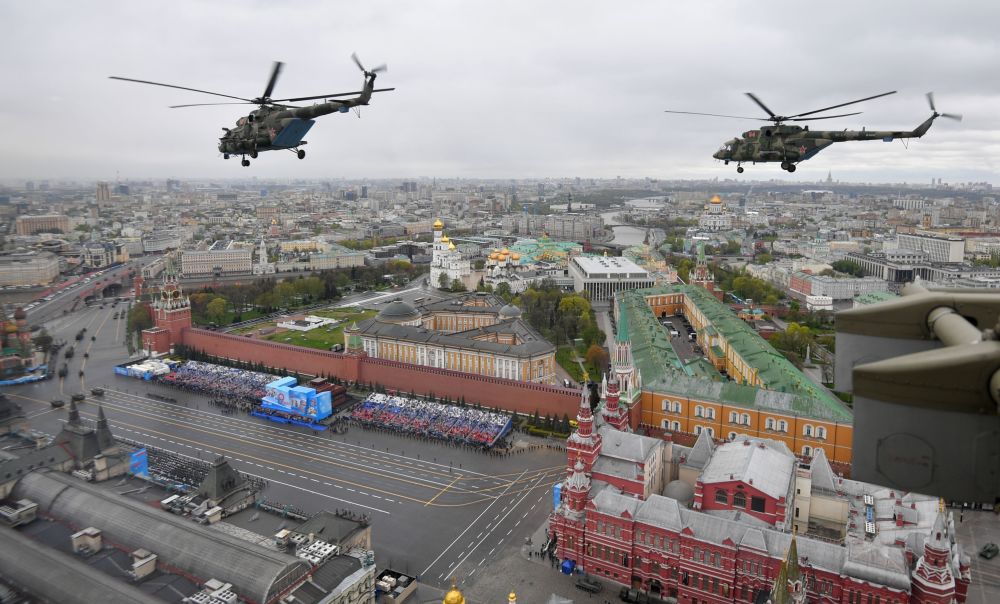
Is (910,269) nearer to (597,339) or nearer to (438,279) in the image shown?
(597,339)

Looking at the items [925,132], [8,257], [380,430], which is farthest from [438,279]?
[925,132]

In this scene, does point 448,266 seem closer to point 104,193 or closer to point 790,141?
point 790,141

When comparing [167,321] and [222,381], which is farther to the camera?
[167,321]

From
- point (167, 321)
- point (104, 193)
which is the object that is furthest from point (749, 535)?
point (104, 193)

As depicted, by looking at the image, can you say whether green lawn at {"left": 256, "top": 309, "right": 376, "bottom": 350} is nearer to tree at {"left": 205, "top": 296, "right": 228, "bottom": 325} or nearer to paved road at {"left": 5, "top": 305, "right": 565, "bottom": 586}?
tree at {"left": 205, "top": 296, "right": 228, "bottom": 325}

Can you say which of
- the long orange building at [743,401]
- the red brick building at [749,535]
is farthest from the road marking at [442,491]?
the long orange building at [743,401]

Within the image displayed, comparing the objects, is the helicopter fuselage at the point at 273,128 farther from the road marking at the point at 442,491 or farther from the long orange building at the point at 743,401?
the long orange building at the point at 743,401
